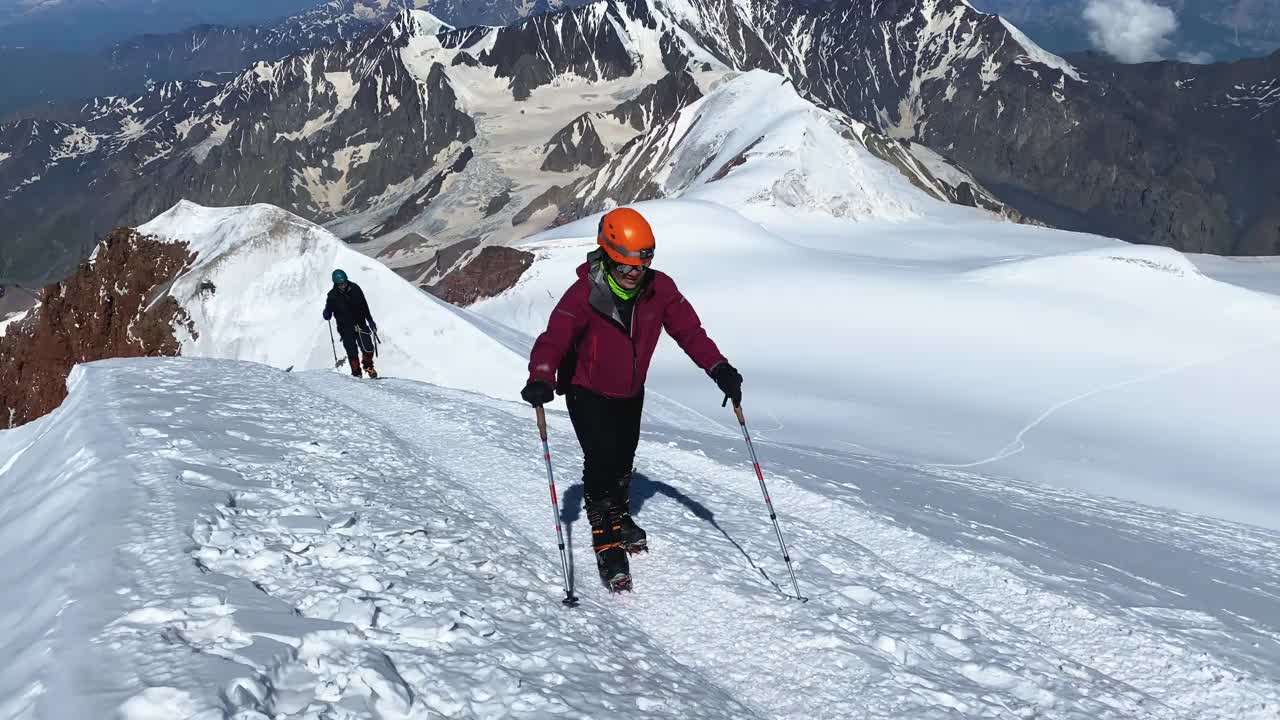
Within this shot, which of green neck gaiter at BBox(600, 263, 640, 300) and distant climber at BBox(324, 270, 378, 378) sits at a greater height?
green neck gaiter at BBox(600, 263, 640, 300)

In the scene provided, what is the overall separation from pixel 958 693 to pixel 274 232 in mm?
32115

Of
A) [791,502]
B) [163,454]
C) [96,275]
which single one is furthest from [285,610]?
[96,275]

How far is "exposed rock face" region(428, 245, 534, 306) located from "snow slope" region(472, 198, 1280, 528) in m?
1.20

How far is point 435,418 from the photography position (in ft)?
40.4

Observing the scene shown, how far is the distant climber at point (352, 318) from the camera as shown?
58.9ft

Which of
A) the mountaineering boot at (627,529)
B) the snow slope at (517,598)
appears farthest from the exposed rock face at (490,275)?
the mountaineering boot at (627,529)

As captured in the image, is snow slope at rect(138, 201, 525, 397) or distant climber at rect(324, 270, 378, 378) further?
snow slope at rect(138, 201, 525, 397)

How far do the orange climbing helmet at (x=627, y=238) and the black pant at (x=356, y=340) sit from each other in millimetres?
13444

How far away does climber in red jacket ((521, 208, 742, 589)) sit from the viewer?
6098 mm

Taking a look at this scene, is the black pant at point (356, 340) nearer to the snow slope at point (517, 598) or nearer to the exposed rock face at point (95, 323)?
→ the snow slope at point (517, 598)

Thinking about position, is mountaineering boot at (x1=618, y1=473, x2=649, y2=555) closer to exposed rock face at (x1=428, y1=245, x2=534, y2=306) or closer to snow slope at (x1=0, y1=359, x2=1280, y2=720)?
snow slope at (x1=0, y1=359, x2=1280, y2=720)

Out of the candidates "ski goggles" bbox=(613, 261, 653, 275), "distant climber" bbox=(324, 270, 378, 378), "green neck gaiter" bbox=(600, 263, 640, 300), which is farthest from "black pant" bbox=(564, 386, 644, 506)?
"distant climber" bbox=(324, 270, 378, 378)

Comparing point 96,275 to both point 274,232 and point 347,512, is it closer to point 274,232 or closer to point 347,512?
point 274,232

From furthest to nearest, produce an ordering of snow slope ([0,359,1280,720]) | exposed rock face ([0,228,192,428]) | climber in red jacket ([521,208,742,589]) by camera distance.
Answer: exposed rock face ([0,228,192,428]) < climber in red jacket ([521,208,742,589]) < snow slope ([0,359,1280,720])
